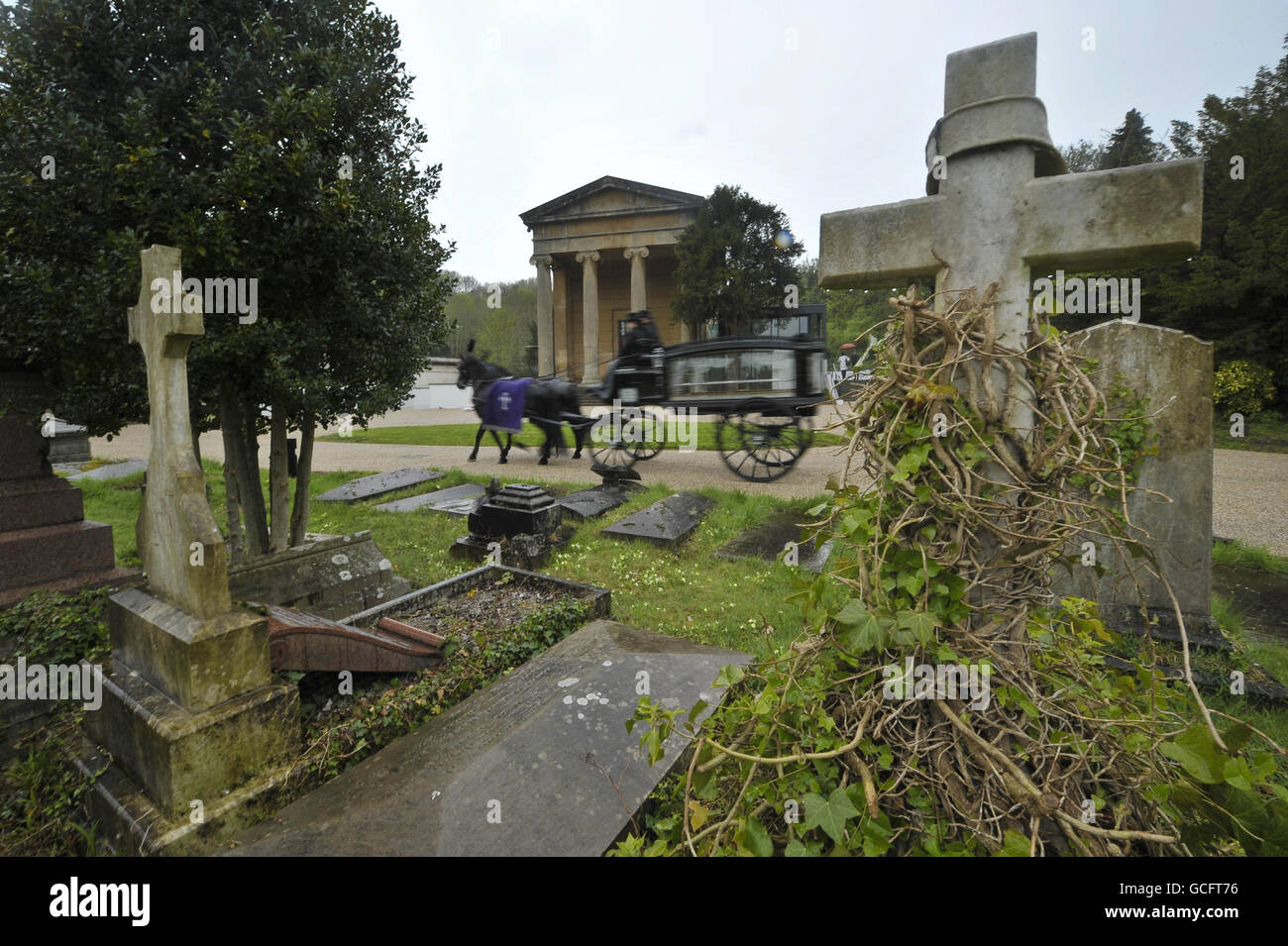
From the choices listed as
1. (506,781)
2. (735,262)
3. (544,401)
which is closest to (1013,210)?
(506,781)

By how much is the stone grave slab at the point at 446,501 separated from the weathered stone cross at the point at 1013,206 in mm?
6497

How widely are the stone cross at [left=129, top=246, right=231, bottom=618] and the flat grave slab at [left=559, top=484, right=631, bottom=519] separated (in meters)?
4.35

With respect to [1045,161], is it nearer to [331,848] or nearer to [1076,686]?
[1076,686]

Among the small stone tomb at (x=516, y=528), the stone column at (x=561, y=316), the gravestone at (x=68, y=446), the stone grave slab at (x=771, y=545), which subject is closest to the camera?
the small stone tomb at (x=516, y=528)

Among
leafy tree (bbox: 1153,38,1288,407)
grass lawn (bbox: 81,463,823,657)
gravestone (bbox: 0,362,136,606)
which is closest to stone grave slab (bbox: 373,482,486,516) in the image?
grass lawn (bbox: 81,463,823,657)

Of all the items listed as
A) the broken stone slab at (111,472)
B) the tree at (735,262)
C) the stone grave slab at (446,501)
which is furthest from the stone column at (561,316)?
the stone grave slab at (446,501)

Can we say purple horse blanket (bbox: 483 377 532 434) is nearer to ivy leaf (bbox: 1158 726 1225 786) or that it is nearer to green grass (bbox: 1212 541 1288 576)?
green grass (bbox: 1212 541 1288 576)

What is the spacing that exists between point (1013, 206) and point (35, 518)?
6.13 meters

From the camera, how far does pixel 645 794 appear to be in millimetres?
2141

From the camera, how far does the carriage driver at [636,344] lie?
34.1 ft

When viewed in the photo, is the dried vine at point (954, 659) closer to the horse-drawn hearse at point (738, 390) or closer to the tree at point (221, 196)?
the tree at point (221, 196)

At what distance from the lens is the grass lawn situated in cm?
426
